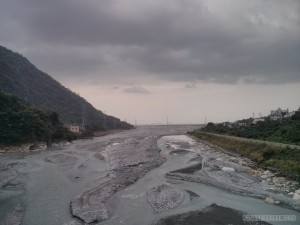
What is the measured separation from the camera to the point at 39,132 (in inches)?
3519

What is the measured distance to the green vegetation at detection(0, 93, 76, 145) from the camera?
81.7m

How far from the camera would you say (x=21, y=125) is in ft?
279

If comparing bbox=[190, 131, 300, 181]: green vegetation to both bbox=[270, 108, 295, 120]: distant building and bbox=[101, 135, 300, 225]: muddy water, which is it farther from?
bbox=[270, 108, 295, 120]: distant building

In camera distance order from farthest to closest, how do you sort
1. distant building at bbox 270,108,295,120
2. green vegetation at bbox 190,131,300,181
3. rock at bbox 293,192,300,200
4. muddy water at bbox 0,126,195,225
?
distant building at bbox 270,108,295,120 < green vegetation at bbox 190,131,300,181 < rock at bbox 293,192,300,200 < muddy water at bbox 0,126,195,225

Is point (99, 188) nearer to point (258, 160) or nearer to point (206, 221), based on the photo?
point (206, 221)

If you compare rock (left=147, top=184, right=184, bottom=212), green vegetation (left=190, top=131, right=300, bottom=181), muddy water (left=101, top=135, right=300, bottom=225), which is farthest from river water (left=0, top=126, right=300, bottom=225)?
green vegetation (left=190, top=131, right=300, bottom=181)

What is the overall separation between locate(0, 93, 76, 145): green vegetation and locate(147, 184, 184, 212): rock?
57589mm

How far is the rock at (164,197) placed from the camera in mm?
26323

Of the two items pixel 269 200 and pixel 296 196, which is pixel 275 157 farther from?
pixel 269 200

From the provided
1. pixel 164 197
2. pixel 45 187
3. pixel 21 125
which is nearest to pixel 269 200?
pixel 164 197

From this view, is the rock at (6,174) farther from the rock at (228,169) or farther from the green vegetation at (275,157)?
the green vegetation at (275,157)

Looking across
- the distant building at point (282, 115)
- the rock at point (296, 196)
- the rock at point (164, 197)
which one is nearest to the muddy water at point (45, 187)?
the rock at point (164, 197)

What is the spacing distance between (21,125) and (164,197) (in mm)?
64410

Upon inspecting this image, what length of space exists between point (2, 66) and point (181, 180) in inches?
6206
